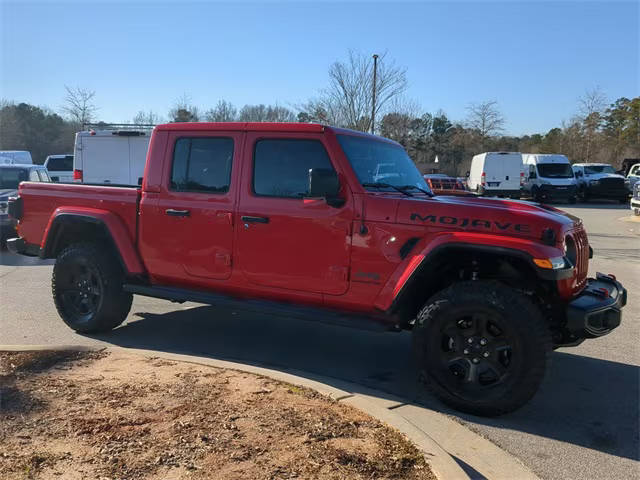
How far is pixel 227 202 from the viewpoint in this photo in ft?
15.7

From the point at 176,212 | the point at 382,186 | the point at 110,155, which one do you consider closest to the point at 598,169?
the point at 110,155

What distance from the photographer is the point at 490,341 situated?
12.5 feet

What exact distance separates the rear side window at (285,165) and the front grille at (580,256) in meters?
2.06

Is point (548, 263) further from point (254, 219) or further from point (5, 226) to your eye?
point (5, 226)

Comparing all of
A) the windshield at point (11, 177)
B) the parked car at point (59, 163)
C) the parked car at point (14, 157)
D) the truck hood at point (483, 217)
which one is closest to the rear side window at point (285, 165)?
the truck hood at point (483, 217)

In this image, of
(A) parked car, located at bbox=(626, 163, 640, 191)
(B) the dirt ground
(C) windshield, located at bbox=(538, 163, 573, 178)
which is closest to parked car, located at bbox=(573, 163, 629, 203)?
(A) parked car, located at bbox=(626, 163, 640, 191)

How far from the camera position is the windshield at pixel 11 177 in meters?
12.6

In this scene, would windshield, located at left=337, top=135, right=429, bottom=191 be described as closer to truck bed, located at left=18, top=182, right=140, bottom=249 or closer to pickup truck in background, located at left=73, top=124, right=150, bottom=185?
truck bed, located at left=18, top=182, right=140, bottom=249

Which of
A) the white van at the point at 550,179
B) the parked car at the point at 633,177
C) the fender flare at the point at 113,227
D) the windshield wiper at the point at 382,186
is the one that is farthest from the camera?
the parked car at the point at 633,177

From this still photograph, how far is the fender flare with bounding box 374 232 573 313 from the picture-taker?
3637 mm

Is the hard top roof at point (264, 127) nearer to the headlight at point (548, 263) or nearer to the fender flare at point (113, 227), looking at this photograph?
the fender flare at point (113, 227)

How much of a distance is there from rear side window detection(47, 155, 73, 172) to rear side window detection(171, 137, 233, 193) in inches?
845

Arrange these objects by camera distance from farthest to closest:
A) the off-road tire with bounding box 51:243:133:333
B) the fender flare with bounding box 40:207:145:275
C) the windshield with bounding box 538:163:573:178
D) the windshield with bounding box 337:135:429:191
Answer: the windshield with bounding box 538:163:573:178 < the off-road tire with bounding box 51:243:133:333 < the fender flare with bounding box 40:207:145:275 < the windshield with bounding box 337:135:429:191

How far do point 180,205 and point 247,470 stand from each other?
2856mm
